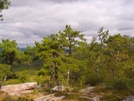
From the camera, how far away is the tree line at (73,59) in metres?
32.3

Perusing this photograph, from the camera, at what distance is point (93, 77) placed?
147 ft

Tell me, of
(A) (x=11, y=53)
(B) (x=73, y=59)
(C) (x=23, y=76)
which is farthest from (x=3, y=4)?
(C) (x=23, y=76)

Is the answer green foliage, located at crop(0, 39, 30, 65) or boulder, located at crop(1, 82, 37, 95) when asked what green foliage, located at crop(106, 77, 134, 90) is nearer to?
boulder, located at crop(1, 82, 37, 95)

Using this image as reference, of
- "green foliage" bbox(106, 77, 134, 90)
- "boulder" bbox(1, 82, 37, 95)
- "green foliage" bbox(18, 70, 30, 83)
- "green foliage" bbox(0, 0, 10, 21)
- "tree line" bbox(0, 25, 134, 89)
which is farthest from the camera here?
"green foliage" bbox(18, 70, 30, 83)

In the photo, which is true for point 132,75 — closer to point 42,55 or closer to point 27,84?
point 42,55

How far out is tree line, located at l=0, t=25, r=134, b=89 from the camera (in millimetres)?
32269

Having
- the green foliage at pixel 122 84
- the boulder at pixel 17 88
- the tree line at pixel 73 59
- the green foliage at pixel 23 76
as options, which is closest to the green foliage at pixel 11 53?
the tree line at pixel 73 59

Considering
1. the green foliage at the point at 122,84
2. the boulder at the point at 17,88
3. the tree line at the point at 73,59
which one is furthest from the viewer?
the boulder at the point at 17,88

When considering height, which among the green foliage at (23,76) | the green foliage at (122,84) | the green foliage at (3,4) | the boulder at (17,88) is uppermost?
the green foliage at (3,4)

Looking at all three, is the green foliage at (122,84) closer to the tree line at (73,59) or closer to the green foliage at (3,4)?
the tree line at (73,59)

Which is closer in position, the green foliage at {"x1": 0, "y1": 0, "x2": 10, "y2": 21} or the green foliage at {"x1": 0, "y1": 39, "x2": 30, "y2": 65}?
the green foliage at {"x1": 0, "y1": 0, "x2": 10, "y2": 21}

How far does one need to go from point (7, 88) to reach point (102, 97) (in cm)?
2690

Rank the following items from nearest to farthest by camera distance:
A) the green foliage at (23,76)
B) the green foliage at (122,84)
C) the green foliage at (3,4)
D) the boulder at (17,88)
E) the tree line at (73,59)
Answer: the green foliage at (3,4), the green foliage at (122,84), the tree line at (73,59), the boulder at (17,88), the green foliage at (23,76)

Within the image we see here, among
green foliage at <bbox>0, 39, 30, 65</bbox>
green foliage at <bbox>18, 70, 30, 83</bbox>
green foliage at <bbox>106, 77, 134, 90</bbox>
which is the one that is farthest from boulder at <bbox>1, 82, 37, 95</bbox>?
green foliage at <bbox>106, 77, 134, 90</bbox>
